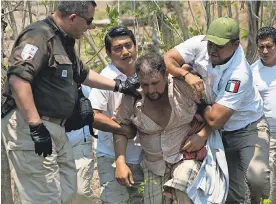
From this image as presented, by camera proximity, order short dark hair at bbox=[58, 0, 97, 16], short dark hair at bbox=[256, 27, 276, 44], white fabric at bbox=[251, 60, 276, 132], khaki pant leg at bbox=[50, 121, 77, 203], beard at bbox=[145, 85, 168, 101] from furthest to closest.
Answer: short dark hair at bbox=[256, 27, 276, 44], white fabric at bbox=[251, 60, 276, 132], beard at bbox=[145, 85, 168, 101], khaki pant leg at bbox=[50, 121, 77, 203], short dark hair at bbox=[58, 0, 97, 16]

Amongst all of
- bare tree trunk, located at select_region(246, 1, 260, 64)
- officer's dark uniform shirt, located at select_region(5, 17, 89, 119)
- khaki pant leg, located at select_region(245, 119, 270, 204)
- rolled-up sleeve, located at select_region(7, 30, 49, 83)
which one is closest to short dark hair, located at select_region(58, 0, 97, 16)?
officer's dark uniform shirt, located at select_region(5, 17, 89, 119)

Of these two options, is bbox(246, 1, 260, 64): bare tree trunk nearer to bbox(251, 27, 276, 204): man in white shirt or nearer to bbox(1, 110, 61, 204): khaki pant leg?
bbox(251, 27, 276, 204): man in white shirt

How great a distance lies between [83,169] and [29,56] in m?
1.72

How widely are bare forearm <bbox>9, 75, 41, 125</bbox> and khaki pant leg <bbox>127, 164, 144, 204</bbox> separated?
124 cm

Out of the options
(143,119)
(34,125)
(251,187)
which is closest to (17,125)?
(34,125)

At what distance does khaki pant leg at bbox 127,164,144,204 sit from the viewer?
5637 mm

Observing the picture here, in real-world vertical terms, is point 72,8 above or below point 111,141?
above

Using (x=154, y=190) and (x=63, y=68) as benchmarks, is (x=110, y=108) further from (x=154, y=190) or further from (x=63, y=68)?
(x=63, y=68)

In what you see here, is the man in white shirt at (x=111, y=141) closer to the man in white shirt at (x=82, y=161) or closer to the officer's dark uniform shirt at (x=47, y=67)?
the man in white shirt at (x=82, y=161)

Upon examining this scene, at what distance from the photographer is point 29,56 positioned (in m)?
4.66

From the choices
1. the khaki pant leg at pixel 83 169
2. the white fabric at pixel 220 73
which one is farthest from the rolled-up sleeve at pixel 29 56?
the khaki pant leg at pixel 83 169

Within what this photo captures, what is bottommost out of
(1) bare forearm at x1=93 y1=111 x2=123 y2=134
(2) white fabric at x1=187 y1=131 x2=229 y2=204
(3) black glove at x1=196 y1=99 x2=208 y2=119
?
(2) white fabric at x1=187 y1=131 x2=229 y2=204

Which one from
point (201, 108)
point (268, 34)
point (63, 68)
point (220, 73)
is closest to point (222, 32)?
point (220, 73)

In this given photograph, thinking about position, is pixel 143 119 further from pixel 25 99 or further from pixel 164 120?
pixel 25 99
